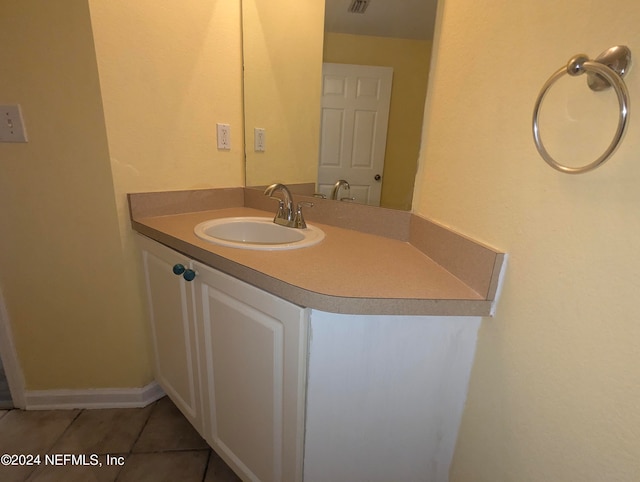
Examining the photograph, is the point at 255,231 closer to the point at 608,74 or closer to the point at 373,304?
the point at 373,304

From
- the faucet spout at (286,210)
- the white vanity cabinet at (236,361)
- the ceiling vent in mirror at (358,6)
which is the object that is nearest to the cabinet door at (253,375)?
the white vanity cabinet at (236,361)

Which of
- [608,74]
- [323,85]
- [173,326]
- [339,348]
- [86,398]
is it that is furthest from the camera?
[86,398]

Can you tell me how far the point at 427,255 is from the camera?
93 centimetres

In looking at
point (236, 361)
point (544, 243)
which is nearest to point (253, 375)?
point (236, 361)

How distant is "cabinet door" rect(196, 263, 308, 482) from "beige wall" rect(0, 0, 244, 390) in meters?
0.57

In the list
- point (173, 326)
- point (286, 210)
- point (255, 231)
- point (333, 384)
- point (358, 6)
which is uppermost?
point (358, 6)

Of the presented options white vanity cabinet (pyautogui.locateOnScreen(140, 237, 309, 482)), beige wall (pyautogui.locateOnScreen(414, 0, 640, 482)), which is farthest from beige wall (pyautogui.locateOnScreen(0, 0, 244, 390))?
beige wall (pyautogui.locateOnScreen(414, 0, 640, 482))

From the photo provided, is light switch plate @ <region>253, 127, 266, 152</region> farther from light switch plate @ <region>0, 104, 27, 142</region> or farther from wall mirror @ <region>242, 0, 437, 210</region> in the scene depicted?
light switch plate @ <region>0, 104, 27, 142</region>

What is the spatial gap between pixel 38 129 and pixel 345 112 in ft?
3.61

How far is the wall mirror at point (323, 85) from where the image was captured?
1.00m

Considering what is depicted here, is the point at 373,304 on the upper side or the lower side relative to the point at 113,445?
upper

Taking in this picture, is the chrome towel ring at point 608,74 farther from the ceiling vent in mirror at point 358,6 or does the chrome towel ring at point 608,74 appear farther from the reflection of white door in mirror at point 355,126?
the ceiling vent in mirror at point 358,6

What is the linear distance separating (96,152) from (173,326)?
69 centimetres

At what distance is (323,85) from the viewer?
1.26 m
